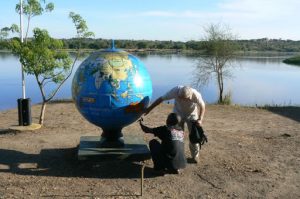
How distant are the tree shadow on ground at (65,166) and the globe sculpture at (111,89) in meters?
0.67

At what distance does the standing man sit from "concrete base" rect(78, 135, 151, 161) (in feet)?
2.14

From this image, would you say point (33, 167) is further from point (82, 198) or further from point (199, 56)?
point (199, 56)

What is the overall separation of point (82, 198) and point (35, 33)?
561cm

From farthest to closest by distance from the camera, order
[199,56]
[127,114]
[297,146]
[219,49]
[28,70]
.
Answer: [199,56] → [219,49] → [28,70] → [297,146] → [127,114]

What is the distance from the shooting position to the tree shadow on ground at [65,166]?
23.4 feet

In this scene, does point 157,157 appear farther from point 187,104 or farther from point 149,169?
point 187,104

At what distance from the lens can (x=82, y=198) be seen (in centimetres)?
604

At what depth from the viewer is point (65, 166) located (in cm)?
754

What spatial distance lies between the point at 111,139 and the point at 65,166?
91 centimetres

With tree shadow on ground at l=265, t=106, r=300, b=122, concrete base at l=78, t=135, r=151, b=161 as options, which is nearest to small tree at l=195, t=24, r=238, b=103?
tree shadow on ground at l=265, t=106, r=300, b=122

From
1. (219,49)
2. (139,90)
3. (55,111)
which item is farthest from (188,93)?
(219,49)

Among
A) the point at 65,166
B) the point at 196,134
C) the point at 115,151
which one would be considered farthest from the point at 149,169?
the point at 65,166

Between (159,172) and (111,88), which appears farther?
(159,172)

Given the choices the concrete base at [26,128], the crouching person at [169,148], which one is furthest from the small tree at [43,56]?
the crouching person at [169,148]
